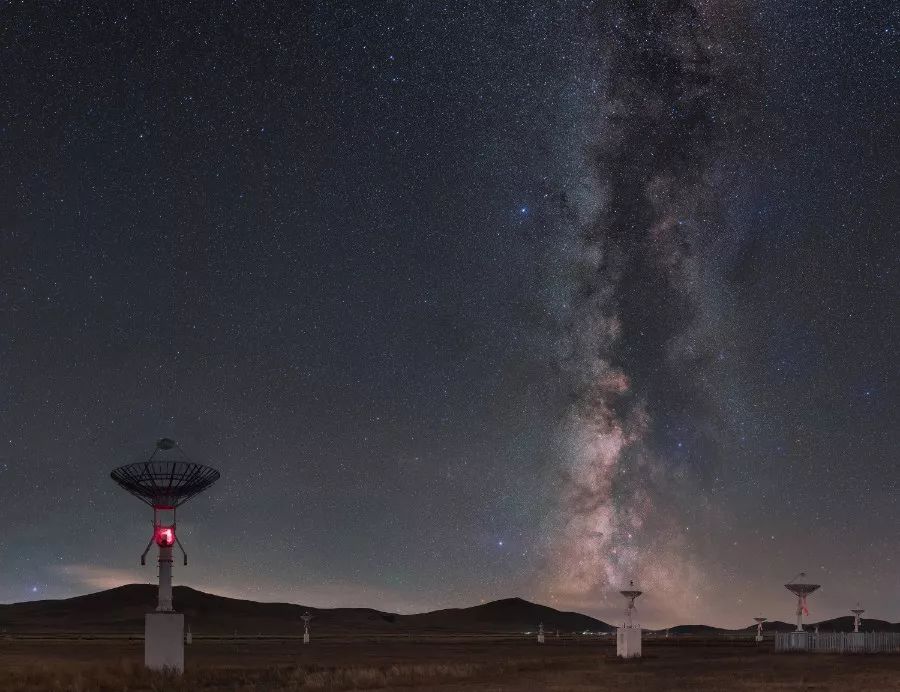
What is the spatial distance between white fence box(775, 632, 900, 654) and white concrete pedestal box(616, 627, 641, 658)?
12323 mm

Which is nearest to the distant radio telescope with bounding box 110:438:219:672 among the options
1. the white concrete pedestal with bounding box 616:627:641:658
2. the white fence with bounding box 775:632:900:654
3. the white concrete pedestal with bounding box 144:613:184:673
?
the white concrete pedestal with bounding box 144:613:184:673

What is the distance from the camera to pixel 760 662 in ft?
146

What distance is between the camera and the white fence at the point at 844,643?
5403cm

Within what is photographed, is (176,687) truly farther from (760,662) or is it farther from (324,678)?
(760,662)

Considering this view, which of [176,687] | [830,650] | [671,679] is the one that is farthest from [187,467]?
[830,650]

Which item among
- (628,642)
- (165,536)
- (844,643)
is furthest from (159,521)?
(844,643)

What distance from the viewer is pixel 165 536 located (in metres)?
33.5

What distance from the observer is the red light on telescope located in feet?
110

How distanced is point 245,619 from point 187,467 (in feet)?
513

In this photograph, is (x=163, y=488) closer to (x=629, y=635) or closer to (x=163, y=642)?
(x=163, y=642)

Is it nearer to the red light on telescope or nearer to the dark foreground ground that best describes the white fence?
the dark foreground ground

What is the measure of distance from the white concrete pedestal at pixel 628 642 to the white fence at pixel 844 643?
1232cm

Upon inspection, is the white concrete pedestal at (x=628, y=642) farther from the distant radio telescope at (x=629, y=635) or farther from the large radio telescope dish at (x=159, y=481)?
the large radio telescope dish at (x=159, y=481)

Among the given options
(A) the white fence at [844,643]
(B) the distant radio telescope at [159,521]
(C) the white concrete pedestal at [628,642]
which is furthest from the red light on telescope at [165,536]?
(A) the white fence at [844,643]
